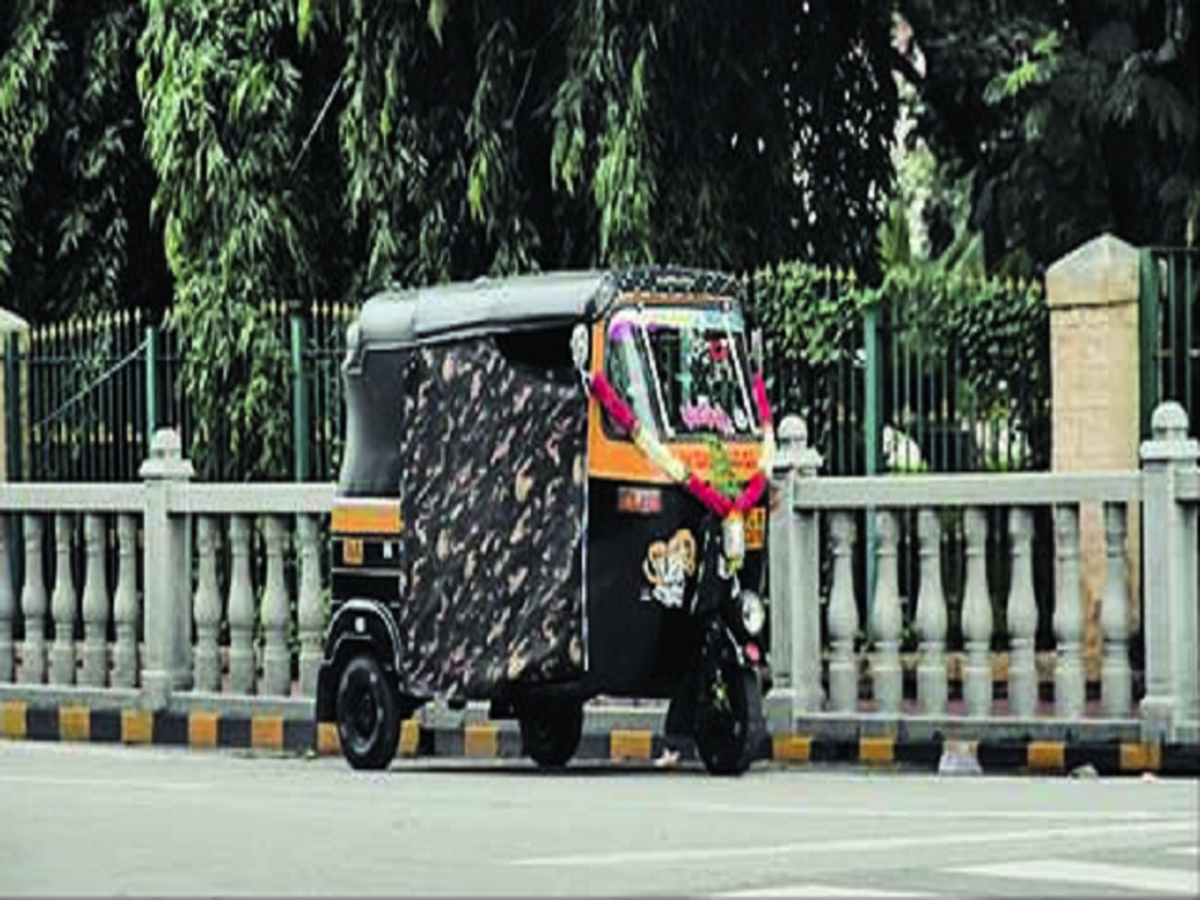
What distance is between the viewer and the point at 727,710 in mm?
15008

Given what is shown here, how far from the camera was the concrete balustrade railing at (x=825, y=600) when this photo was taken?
1510cm

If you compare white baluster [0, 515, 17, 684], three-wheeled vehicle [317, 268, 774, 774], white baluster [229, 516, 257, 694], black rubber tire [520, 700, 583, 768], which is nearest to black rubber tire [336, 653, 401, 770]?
three-wheeled vehicle [317, 268, 774, 774]

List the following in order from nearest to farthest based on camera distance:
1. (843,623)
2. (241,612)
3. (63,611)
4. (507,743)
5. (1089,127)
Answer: (843,623) → (507,743) → (241,612) → (63,611) → (1089,127)

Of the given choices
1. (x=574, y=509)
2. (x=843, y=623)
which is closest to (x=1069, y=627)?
(x=843, y=623)

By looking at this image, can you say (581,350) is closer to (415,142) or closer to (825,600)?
(825,600)

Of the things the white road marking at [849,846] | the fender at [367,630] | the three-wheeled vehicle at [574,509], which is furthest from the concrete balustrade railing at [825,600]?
the white road marking at [849,846]

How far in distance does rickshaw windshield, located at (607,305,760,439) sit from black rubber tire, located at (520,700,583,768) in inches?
72.4

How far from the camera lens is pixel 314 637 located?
→ 698 inches

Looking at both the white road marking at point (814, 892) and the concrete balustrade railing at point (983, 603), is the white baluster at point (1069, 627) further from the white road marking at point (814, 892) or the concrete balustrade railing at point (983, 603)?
the white road marking at point (814, 892)

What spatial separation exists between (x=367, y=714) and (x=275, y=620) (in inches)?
77.7

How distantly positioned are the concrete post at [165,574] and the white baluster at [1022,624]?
5.48m

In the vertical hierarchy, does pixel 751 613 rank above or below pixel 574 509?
below

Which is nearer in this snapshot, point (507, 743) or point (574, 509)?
point (574, 509)

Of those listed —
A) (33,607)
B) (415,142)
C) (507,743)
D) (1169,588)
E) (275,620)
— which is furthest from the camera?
(415,142)
